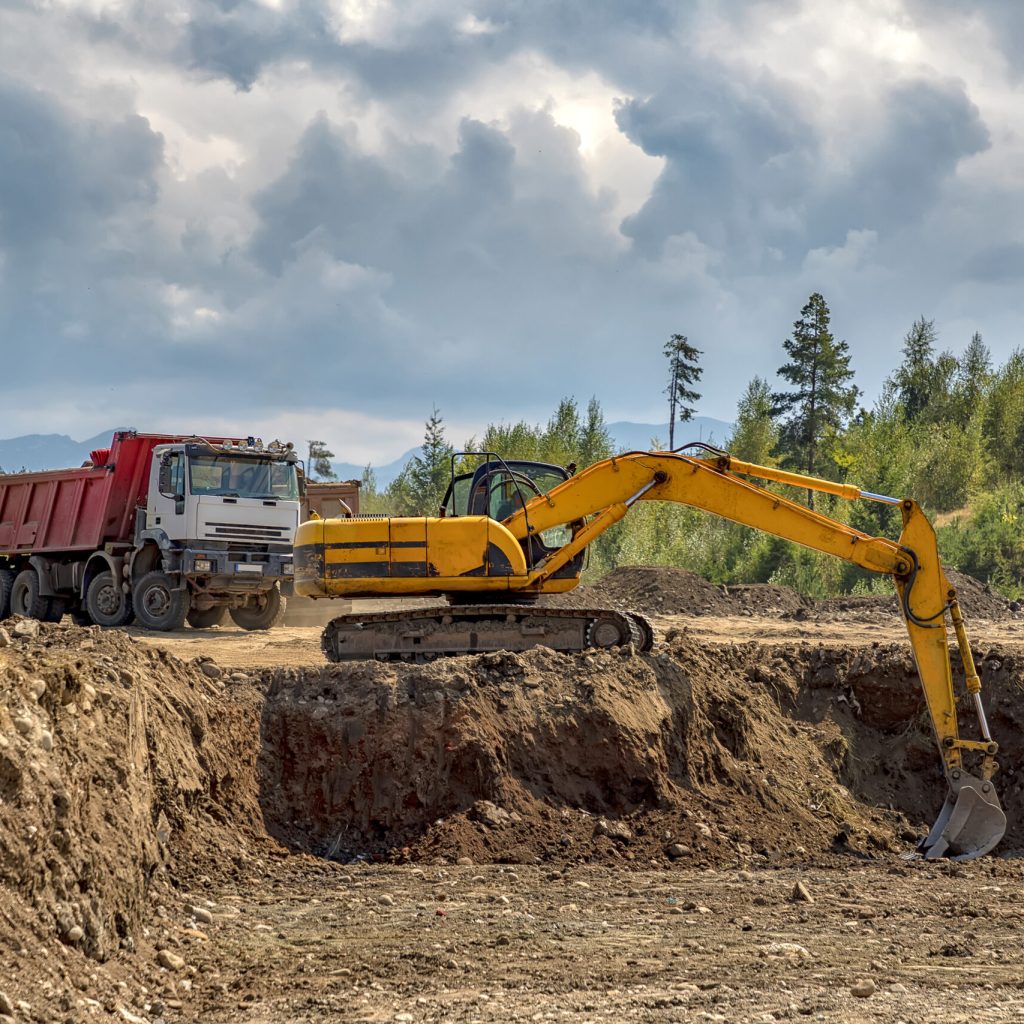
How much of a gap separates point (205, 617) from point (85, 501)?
297 centimetres

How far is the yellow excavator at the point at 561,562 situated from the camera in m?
11.8

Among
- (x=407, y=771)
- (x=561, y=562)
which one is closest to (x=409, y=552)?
(x=561, y=562)

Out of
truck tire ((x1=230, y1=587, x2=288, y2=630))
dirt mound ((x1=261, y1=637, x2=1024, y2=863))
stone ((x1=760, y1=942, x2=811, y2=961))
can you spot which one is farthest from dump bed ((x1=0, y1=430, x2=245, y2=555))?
stone ((x1=760, y1=942, x2=811, y2=961))

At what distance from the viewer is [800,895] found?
29.2 ft

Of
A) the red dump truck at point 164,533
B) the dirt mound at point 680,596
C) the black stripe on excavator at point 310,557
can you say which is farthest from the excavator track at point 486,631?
the dirt mound at point 680,596

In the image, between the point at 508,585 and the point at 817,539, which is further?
the point at 508,585

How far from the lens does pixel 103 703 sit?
27.7 ft

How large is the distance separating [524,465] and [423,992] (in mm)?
8381

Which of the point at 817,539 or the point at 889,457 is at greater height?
the point at 889,457

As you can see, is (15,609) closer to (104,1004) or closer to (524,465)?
(524,465)

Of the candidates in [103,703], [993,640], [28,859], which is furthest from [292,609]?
[28,859]

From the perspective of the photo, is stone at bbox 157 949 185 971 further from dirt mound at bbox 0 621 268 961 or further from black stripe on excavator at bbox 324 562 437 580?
black stripe on excavator at bbox 324 562 437 580

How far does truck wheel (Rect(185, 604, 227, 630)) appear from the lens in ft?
73.4

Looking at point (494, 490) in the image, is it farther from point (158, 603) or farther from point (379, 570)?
point (158, 603)
